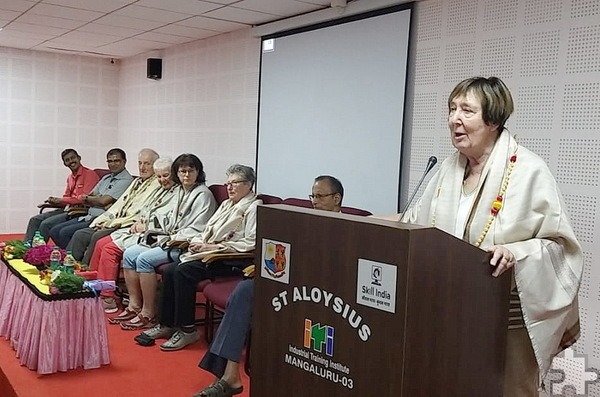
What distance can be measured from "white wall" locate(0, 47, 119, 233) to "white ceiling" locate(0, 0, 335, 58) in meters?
0.72

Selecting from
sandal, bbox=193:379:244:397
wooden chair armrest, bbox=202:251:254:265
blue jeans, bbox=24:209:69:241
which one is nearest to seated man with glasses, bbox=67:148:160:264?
blue jeans, bbox=24:209:69:241

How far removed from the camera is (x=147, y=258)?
400cm

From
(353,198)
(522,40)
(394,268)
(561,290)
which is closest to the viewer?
(394,268)

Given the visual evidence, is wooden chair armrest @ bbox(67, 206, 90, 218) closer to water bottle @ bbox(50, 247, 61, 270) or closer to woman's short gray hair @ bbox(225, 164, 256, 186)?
water bottle @ bbox(50, 247, 61, 270)

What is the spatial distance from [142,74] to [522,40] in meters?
5.11

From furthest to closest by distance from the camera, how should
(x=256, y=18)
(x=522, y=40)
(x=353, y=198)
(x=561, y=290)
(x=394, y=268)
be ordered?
(x=256, y=18) < (x=353, y=198) < (x=522, y=40) < (x=561, y=290) < (x=394, y=268)

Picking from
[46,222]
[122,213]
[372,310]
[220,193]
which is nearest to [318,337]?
[372,310]

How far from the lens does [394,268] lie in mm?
1211

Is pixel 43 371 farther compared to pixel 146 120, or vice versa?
pixel 146 120

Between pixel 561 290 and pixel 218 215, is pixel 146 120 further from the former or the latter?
pixel 561 290

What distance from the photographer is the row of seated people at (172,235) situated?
3641 millimetres

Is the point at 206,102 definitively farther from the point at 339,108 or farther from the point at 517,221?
the point at 517,221

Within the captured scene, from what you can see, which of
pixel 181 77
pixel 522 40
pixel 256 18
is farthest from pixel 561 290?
pixel 181 77

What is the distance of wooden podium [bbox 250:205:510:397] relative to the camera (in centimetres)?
122
